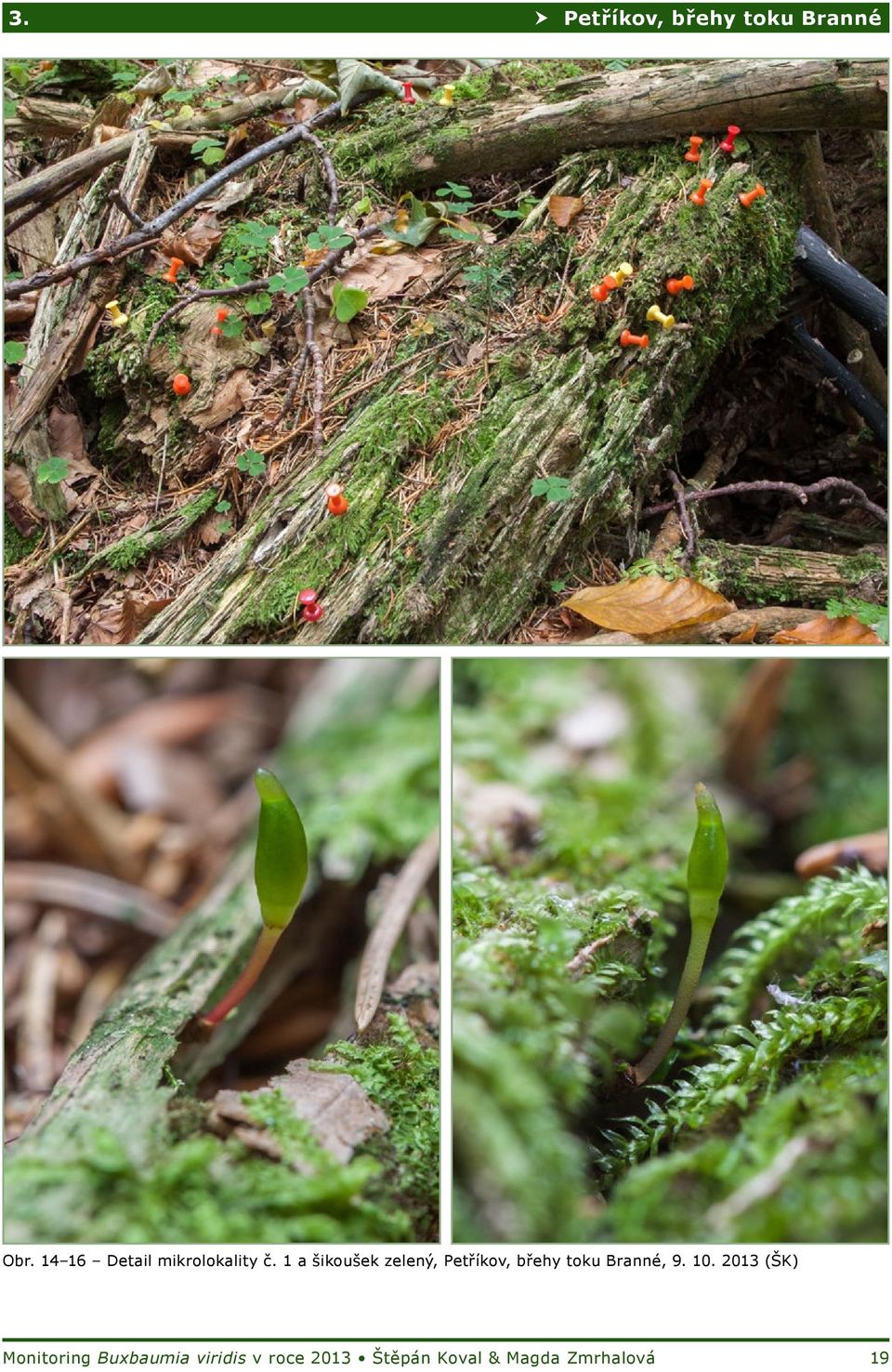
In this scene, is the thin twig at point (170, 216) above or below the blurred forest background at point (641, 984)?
above

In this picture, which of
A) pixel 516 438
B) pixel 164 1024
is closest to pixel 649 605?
pixel 516 438

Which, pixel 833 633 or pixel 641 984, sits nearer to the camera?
pixel 641 984

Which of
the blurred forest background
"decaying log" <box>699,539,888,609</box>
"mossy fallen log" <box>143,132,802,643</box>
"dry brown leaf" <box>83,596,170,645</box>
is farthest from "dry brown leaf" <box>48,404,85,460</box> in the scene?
"decaying log" <box>699,539,888,609</box>

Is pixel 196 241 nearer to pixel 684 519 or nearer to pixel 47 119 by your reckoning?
pixel 47 119

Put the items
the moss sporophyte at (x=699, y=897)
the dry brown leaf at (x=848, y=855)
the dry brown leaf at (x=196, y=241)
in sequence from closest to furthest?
1. the moss sporophyte at (x=699, y=897)
2. the dry brown leaf at (x=848, y=855)
3. the dry brown leaf at (x=196, y=241)

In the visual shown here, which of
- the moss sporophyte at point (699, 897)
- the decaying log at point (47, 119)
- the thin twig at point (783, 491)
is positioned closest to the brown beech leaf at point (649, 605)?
the thin twig at point (783, 491)

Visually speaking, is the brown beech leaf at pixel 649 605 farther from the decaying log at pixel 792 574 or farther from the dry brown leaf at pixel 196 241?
the dry brown leaf at pixel 196 241
